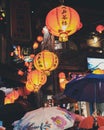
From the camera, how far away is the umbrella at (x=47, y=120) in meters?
4.49

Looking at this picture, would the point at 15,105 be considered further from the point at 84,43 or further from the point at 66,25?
the point at 84,43

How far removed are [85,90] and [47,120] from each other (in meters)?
2.34

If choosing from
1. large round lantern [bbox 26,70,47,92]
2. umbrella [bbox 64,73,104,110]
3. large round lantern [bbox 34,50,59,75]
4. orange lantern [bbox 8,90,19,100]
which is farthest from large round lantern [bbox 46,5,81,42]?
orange lantern [bbox 8,90,19,100]

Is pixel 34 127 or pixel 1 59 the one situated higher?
pixel 1 59

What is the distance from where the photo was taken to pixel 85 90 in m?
6.75

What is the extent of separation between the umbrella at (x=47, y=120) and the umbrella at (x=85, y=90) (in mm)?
1665

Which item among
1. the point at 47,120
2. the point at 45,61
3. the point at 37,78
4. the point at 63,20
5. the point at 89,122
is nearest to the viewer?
the point at 47,120

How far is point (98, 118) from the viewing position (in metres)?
5.59

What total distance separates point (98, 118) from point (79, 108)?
14.1m

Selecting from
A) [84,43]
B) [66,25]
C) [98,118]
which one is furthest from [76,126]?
[84,43]

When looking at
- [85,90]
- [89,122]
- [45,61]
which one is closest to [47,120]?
[89,122]

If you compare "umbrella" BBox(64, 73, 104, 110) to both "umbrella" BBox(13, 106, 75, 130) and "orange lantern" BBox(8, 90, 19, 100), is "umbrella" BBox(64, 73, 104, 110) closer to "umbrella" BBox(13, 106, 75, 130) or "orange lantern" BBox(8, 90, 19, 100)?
"umbrella" BBox(13, 106, 75, 130)

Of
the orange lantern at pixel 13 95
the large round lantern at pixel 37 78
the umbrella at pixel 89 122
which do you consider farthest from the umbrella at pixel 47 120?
the orange lantern at pixel 13 95

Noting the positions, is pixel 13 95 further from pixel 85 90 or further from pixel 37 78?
pixel 85 90
